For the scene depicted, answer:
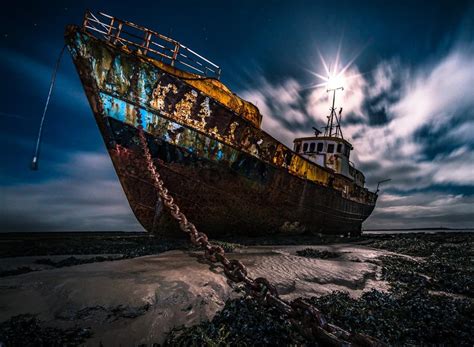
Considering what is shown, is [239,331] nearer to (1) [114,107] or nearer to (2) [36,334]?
(2) [36,334]

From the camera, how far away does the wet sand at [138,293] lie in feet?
5.95

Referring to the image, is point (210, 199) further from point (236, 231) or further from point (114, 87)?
point (114, 87)

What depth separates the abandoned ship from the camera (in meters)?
5.82

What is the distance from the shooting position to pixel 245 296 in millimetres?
2279

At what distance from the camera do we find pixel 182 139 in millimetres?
6348

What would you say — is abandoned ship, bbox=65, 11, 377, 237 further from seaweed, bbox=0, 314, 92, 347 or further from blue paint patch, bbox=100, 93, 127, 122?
seaweed, bbox=0, 314, 92, 347

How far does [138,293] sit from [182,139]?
463 cm

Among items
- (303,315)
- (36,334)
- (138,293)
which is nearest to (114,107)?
(138,293)

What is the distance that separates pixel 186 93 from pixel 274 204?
4.37m

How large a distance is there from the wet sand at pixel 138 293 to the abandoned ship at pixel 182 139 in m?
3.33

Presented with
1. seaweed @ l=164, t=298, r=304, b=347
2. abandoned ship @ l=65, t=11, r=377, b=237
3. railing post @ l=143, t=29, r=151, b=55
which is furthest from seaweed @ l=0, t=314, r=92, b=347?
railing post @ l=143, t=29, r=151, b=55

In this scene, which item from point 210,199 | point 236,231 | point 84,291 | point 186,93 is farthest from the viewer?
point 236,231

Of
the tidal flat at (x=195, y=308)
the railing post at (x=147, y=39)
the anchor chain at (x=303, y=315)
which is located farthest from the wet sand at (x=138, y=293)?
the railing post at (x=147, y=39)

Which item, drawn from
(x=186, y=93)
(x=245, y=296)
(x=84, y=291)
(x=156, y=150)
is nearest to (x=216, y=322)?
(x=245, y=296)
